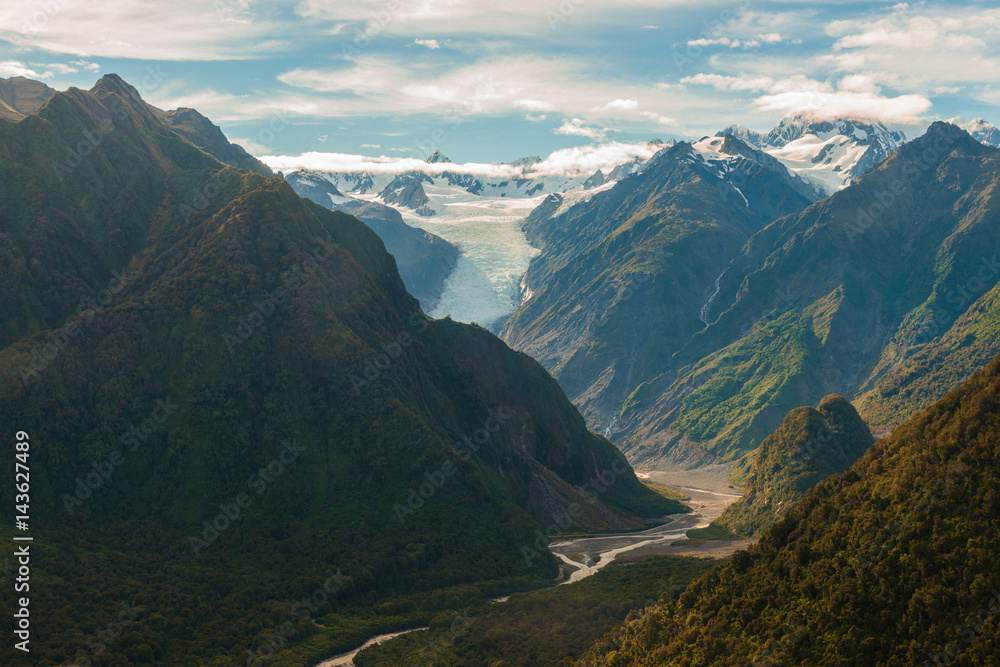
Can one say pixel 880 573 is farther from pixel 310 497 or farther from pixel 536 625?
pixel 310 497

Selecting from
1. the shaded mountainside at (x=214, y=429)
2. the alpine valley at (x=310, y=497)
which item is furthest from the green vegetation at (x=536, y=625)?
the shaded mountainside at (x=214, y=429)

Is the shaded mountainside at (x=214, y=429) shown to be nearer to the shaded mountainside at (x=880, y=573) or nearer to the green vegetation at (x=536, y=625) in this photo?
the green vegetation at (x=536, y=625)

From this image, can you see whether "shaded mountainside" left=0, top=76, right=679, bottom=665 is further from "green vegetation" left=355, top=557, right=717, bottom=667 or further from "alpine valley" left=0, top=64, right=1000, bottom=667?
"green vegetation" left=355, top=557, right=717, bottom=667

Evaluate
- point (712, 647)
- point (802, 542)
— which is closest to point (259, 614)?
point (712, 647)

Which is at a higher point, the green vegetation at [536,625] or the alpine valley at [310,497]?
the alpine valley at [310,497]

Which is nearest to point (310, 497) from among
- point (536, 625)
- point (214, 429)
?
point (214, 429)
